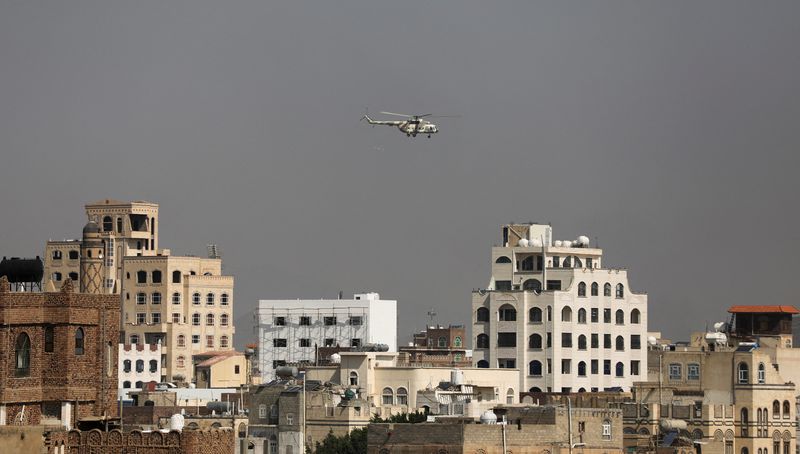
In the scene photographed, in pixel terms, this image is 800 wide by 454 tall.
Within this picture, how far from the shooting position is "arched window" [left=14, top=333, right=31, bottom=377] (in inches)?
4205

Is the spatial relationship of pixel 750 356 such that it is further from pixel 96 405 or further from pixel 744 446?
pixel 96 405

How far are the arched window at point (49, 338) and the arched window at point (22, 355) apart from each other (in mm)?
731

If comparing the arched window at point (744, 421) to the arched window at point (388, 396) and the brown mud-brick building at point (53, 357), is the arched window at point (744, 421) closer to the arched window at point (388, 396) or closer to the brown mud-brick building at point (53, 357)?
the arched window at point (388, 396)

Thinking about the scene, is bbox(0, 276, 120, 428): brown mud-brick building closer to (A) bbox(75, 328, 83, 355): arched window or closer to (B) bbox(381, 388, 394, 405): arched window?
(A) bbox(75, 328, 83, 355): arched window

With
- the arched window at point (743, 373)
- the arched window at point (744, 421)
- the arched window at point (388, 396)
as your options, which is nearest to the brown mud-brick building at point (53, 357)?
the arched window at point (388, 396)

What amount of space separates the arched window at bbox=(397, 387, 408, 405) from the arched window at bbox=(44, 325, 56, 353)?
87.9 meters

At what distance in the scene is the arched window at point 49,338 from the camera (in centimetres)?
10738

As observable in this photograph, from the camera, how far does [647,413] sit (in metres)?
174

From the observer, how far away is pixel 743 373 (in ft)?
623

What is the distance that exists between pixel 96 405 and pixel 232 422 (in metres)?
59.8

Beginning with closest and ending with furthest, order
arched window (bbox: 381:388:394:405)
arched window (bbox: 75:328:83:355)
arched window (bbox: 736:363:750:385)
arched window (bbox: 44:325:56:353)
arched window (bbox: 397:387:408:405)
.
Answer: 1. arched window (bbox: 44:325:56:353)
2. arched window (bbox: 75:328:83:355)
3. arched window (bbox: 736:363:750:385)
4. arched window (bbox: 381:388:394:405)
5. arched window (bbox: 397:387:408:405)

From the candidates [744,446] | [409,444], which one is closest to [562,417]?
[409,444]

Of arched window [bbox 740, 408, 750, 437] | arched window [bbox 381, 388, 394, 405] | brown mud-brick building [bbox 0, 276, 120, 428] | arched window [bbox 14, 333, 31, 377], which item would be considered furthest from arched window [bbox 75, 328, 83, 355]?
arched window [bbox 740, 408, 750, 437]

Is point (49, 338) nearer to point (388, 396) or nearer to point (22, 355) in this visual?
point (22, 355)
